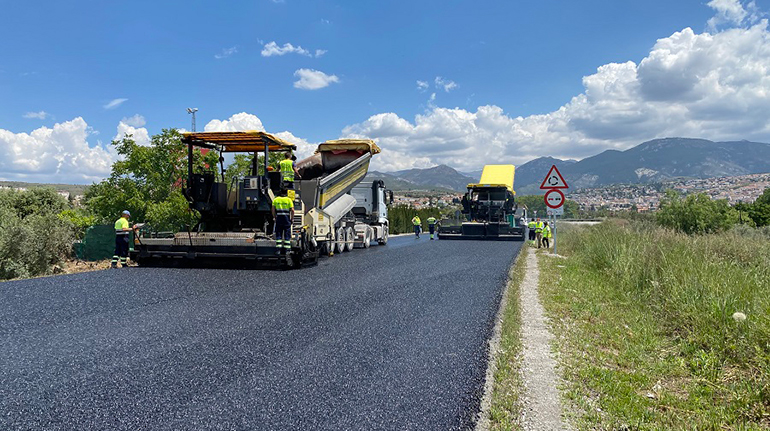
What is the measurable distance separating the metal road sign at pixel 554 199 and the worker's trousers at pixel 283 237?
24.1ft

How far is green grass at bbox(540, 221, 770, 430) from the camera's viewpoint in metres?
3.00

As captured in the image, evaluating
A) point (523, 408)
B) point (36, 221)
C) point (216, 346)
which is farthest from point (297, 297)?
point (36, 221)

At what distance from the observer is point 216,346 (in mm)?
4254

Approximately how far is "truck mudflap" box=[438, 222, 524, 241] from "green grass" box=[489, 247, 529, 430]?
15.2m

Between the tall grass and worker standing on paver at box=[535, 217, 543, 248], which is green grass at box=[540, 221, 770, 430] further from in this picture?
the tall grass

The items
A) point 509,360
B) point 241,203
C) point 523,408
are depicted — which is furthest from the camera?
point 241,203

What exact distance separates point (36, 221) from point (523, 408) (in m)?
13.2

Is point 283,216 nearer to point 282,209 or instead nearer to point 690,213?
point 282,209

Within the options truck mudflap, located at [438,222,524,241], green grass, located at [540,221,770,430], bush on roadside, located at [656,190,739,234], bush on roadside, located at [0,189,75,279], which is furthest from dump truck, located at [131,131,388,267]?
bush on roadside, located at [656,190,739,234]

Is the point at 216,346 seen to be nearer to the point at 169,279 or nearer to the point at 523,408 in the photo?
the point at 523,408

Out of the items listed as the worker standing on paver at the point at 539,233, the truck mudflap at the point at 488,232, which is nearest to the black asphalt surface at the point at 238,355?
the worker standing on paver at the point at 539,233

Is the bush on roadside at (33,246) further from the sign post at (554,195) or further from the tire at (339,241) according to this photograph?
the sign post at (554,195)

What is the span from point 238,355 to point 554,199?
35.7 ft

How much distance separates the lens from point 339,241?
43.7ft
